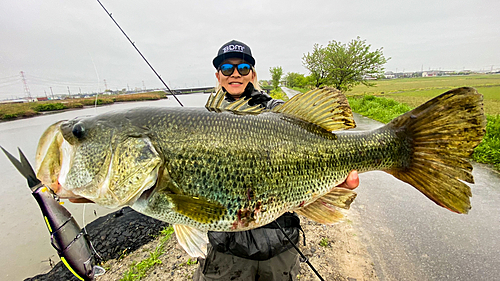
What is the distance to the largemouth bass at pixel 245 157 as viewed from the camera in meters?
1.30

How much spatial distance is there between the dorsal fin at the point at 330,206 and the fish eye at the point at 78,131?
176 cm

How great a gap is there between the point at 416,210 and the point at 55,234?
18.9ft

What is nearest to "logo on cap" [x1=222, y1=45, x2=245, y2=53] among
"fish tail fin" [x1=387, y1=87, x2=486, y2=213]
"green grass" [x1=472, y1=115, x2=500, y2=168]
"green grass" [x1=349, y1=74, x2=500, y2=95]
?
"fish tail fin" [x1=387, y1=87, x2=486, y2=213]

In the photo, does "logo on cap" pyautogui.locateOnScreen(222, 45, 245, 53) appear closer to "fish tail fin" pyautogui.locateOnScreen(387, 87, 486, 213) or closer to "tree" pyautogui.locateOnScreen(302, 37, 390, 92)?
"fish tail fin" pyautogui.locateOnScreen(387, 87, 486, 213)

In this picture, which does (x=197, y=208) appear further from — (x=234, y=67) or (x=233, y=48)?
(x=233, y=48)

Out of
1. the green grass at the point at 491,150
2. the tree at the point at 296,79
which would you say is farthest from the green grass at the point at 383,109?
the tree at the point at 296,79

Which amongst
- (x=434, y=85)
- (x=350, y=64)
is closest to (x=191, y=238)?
(x=350, y=64)

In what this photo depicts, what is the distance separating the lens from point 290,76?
2943 inches

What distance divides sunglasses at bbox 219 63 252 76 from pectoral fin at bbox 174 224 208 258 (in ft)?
7.20

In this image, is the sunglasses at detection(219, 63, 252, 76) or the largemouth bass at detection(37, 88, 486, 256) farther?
the sunglasses at detection(219, 63, 252, 76)

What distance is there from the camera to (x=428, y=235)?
11.3ft

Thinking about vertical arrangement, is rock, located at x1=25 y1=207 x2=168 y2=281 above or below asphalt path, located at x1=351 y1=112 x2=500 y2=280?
above

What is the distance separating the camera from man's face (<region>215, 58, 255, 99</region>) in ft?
9.59

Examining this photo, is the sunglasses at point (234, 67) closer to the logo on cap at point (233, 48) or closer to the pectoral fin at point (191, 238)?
the logo on cap at point (233, 48)
